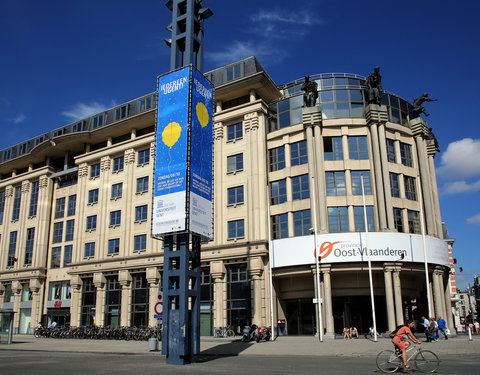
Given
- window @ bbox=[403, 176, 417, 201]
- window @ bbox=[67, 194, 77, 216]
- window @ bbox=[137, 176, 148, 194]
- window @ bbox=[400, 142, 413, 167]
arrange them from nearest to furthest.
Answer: window @ bbox=[403, 176, 417, 201] < window @ bbox=[400, 142, 413, 167] < window @ bbox=[137, 176, 148, 194] < window @ bbox=[67, 194, 77, 216]

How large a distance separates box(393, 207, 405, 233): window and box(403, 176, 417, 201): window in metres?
2.11

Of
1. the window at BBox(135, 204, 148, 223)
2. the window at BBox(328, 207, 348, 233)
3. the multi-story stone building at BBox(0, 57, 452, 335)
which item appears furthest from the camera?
the window at BBox(135, 204, 148, 223)

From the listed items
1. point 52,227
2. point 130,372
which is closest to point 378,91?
point 130,372

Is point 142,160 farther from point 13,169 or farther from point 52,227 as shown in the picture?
point 13,169

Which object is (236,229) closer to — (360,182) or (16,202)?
(360,182)

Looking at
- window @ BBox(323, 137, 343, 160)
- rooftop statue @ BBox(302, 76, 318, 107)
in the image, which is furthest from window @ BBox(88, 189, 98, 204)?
window @ BBox(323, 137, 343, 160)

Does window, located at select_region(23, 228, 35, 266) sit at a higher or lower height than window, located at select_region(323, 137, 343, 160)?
lower

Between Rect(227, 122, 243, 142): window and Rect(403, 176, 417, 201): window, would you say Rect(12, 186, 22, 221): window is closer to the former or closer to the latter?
Rect(227, 122, 243, 142): window

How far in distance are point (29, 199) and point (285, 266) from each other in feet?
131

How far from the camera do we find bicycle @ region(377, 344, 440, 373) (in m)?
15.2

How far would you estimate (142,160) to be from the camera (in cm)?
4994

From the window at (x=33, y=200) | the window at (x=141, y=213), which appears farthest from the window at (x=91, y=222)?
the window at (x=33, y=200)

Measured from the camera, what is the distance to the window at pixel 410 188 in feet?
131

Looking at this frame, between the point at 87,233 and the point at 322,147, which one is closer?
the point at 322,147
